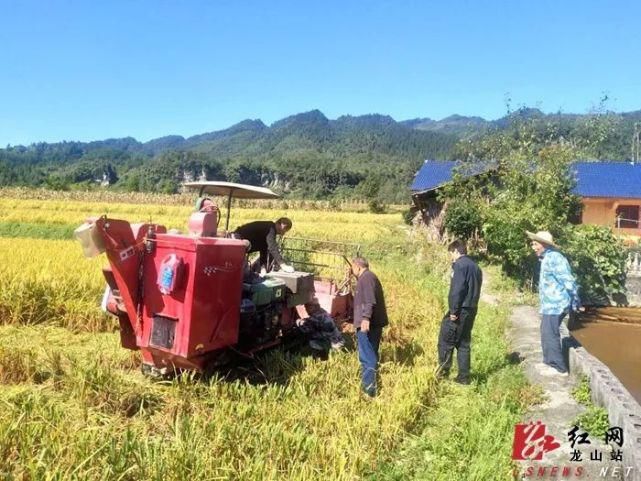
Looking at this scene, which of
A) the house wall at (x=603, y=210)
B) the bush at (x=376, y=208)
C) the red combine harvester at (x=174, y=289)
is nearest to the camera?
the red combine harvester at (x=174, y=289)

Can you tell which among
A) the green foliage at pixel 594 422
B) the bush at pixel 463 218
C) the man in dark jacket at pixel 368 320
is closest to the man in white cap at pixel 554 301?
the green foliage at pixel 594 422

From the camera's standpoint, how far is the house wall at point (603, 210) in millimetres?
21906

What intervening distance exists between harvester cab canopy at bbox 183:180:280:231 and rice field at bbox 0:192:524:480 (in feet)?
6.14

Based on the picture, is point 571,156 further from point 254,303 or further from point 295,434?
point 295,434

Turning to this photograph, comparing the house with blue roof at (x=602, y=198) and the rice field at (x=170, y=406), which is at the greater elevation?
the house with blue roof at (x=602, y=198)

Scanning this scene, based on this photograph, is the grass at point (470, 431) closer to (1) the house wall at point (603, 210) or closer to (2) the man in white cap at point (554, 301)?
(2) the man in white cap at point (554, 301)

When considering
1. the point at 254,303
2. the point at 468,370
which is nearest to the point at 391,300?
the point at 468,370

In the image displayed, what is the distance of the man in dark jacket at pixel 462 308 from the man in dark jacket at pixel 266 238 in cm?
199

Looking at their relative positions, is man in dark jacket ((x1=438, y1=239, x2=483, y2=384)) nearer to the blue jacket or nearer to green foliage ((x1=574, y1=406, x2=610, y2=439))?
the blue jacket

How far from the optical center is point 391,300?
930 cm

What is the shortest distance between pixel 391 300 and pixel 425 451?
5.35 metres

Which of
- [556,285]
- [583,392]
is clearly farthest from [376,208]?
[583,392]

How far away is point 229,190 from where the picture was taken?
20.5ft

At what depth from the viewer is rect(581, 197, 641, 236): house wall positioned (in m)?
21.9
